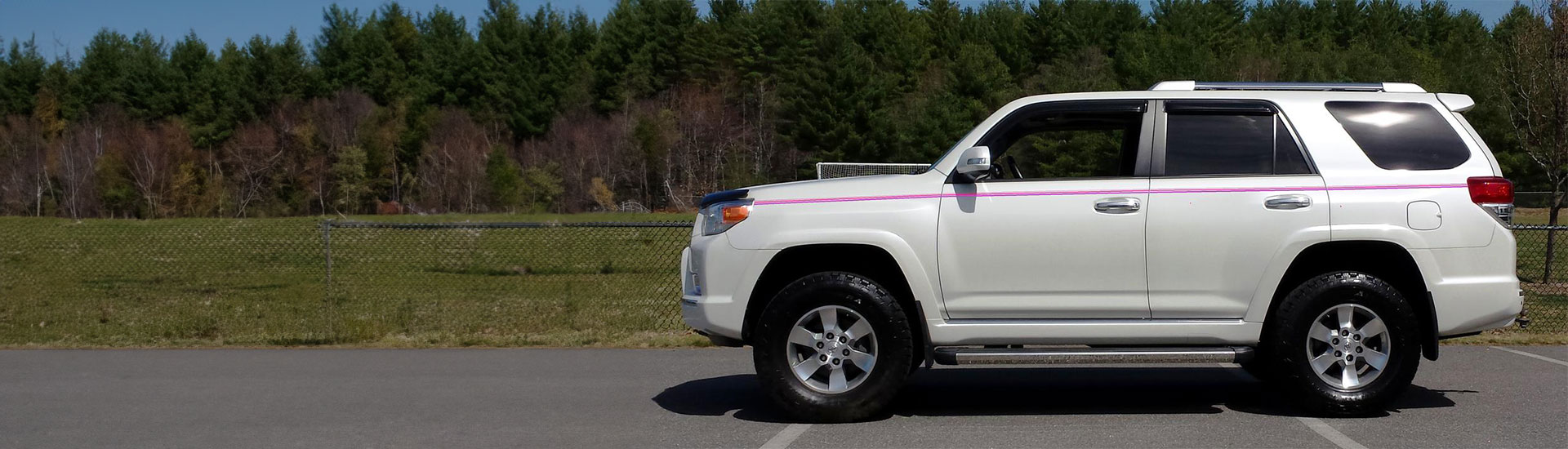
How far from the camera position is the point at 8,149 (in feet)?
306

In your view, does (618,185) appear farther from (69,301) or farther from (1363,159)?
(1363,159)

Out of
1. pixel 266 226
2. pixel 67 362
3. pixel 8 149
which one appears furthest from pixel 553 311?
pixel 8 149

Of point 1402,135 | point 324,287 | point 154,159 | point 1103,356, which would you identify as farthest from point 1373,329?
point 154,159

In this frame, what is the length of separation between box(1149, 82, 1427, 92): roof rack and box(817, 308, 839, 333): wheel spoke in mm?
2347

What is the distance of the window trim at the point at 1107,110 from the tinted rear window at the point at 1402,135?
1.08 metres

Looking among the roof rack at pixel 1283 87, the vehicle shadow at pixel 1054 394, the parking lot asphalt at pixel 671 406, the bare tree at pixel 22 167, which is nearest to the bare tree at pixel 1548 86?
the parking lot asphalt at pixel 671 406

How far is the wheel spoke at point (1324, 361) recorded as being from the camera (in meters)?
7.49

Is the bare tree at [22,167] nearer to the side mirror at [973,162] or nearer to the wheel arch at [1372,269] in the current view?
the side mirror at [973,162]

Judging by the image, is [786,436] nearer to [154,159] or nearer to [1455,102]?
[1455,102]

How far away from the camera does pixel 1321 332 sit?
24.6ft

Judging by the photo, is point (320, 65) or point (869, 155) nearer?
point (869, 155)

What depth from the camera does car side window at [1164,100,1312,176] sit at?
24.8 feet

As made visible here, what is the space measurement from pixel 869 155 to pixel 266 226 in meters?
35.5

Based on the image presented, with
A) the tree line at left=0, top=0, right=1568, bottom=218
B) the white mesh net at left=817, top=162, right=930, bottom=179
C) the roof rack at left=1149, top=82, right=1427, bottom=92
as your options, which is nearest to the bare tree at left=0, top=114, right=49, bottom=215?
the tree line at left=0, top=0, right=1568, bottom=218
